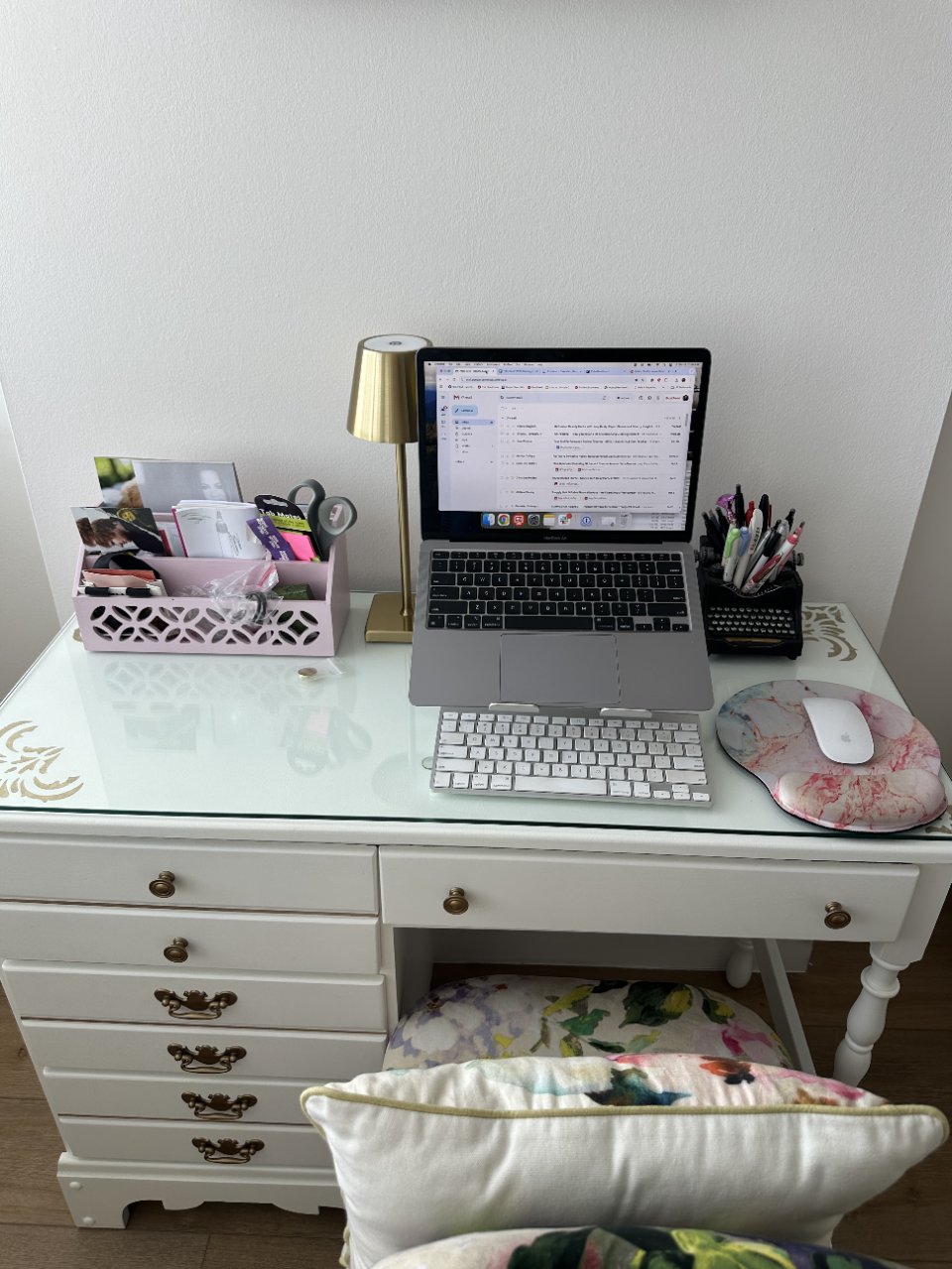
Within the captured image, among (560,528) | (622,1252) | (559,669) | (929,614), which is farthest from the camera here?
(929,614)

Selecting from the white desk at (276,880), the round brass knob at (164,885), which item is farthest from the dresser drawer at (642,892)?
the round brass knob at (164,885)

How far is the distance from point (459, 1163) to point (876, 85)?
133cm

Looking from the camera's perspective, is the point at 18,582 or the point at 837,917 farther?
the point at 18,582

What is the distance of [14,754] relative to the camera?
1.21 metres

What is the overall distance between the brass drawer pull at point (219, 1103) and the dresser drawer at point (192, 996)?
141mm

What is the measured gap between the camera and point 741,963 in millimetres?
1823

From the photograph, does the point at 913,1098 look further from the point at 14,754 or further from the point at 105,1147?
the point at 14,754

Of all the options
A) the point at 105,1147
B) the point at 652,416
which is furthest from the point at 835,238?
the point at 105,1147

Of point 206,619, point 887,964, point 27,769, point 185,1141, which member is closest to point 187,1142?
point 185,1141

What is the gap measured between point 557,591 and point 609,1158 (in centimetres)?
74

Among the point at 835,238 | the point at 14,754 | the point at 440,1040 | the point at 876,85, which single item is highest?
the point at 876,85

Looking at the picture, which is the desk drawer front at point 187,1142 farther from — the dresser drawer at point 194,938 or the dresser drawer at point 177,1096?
the dresser drawer at point 194,938

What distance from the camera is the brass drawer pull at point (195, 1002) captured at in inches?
49.9

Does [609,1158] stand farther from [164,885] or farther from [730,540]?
[730,540]
